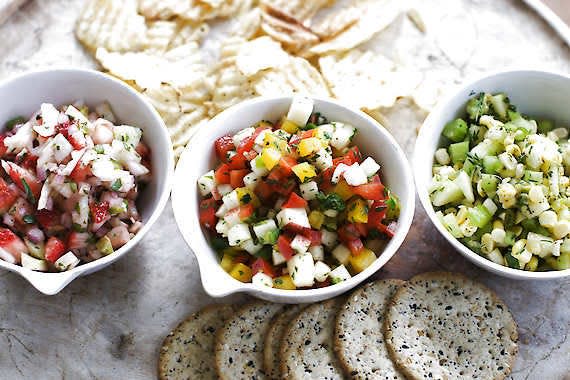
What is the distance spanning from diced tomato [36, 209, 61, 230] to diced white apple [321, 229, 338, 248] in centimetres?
89

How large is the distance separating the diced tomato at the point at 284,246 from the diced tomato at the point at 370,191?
0.90 feet

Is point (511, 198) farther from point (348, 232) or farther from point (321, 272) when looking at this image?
point (321, 272)

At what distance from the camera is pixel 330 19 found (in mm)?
3170

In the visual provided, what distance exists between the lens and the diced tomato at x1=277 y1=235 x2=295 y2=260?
96.0 inches

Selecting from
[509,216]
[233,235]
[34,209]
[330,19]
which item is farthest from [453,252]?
[34,209]

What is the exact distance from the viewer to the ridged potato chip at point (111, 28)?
3.04 meters

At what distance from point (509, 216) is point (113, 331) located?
146cm

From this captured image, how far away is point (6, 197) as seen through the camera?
248 cm

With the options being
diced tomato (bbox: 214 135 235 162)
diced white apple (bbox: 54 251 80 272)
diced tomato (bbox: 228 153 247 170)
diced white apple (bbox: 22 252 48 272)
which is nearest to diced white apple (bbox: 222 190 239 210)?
diced tomato (bbox: 228 153 247 170)

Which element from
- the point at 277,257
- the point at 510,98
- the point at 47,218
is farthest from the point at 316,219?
the point at 510,98

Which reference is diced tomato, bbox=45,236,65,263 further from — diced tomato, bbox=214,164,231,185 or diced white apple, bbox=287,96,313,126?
diced white apple, bbox=287,96,313,126

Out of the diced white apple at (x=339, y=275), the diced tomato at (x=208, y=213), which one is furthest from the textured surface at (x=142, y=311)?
the diced white apple at (x=339, y=275)

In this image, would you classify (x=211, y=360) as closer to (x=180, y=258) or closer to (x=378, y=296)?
(x=180, y=258)

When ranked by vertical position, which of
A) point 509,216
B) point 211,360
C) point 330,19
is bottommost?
point 211,360
